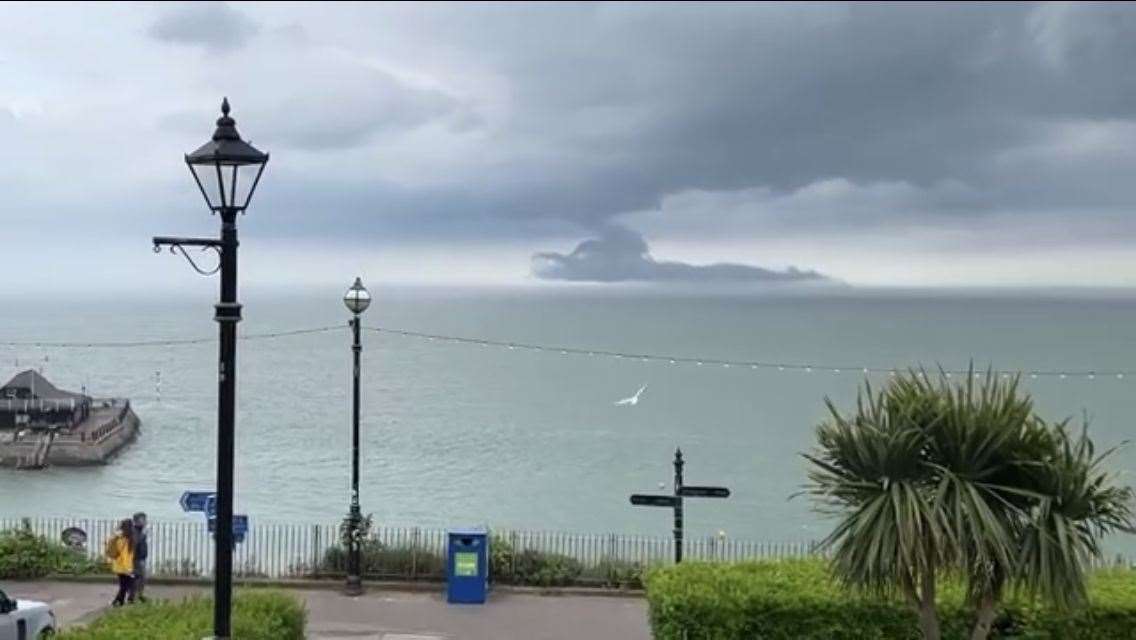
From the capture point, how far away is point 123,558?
46.1 ft

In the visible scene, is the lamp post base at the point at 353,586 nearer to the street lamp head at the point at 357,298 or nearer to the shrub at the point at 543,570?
the shrub at the point at 543,570

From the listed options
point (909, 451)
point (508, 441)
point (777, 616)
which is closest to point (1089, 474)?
point (909, 451)

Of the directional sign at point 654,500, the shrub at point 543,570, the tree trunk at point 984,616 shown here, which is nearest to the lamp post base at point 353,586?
the shrub at point 543,570

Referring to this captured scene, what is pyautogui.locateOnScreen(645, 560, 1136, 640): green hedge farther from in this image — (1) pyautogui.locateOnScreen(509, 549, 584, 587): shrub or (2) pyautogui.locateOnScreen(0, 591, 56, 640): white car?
(2) pyautogui.locateOnScreen(0, 591, 56, 640): white car

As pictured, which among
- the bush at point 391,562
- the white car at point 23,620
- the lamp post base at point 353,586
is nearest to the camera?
the white car at point 23,620

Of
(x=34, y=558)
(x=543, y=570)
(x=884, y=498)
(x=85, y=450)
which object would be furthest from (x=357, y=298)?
(x=85, y=450)

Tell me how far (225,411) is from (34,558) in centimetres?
1058

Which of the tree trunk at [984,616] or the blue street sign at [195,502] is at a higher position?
the blue street sign at [195,502]

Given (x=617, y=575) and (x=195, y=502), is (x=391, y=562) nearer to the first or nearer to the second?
(x=195, y=502)

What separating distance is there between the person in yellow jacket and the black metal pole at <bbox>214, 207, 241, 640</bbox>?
23.0ft

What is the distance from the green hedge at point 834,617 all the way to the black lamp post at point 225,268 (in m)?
4.38

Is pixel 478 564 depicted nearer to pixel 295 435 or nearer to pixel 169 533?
pixel 169 533

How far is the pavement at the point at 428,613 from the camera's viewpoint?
13344mm

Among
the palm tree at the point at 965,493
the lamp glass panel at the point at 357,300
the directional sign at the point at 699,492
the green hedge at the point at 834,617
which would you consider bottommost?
the green hedge at the point at 834,617
